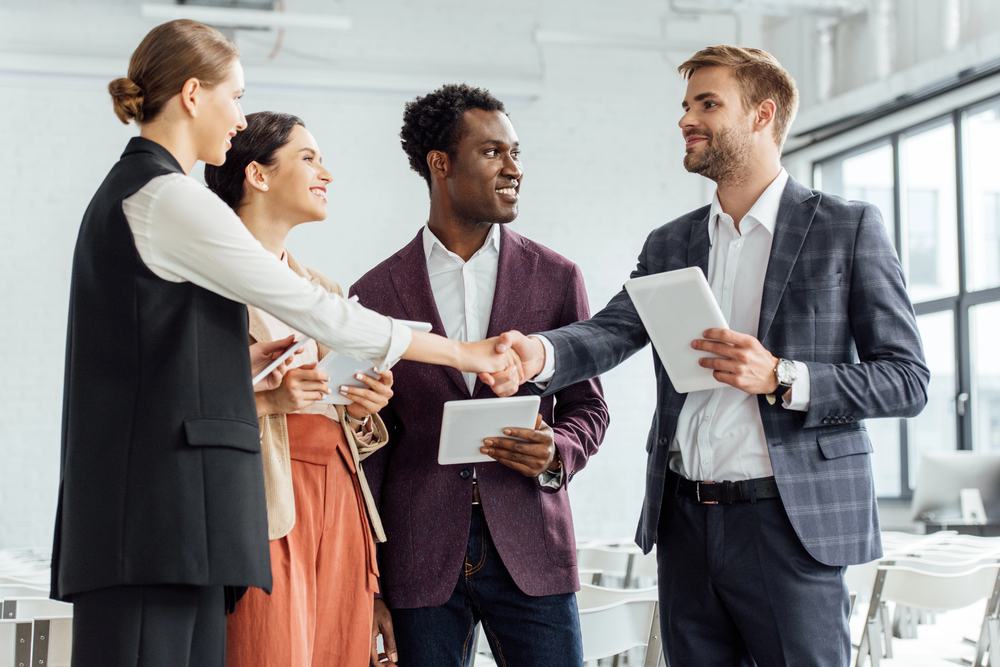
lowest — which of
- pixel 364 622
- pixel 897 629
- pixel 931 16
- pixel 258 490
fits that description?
pixel 897 629

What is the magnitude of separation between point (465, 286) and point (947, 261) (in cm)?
554

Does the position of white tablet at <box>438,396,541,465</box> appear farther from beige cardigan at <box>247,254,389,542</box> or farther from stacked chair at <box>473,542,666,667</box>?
stacked chair at <box>473,542,666,667</box>

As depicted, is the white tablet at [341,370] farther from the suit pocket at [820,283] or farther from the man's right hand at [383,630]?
the suit pocket at [820,283]

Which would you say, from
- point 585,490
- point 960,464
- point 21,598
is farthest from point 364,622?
point 585,490

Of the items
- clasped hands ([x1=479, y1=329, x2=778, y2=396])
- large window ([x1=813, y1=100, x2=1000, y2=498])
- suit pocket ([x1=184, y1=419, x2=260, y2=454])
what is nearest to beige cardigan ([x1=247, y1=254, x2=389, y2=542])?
suit pocket ([x1=184, y1=419, x2=260, y2=454])

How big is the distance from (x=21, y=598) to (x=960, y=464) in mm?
4394

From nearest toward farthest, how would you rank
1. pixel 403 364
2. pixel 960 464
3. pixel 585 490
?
pixel 403 364, pixel 960 464, pixel 585 490

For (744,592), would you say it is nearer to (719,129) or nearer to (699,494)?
(699,494)

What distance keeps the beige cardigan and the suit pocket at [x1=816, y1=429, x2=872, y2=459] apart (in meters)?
0.89

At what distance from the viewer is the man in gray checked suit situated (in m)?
1.64

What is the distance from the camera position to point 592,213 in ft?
23.7

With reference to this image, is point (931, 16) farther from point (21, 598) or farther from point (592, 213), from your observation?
point (21, 598)

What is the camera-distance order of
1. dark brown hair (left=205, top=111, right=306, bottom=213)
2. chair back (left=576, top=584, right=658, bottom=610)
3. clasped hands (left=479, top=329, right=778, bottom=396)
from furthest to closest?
chair back (left=576, top=584, right=658, bottom=610) < dark brown hair (left=205, top=111, right=306, bottom=213) < clasped hands (left=479, top=329, right=778, bottom=396)

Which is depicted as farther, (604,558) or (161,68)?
(604,558)
